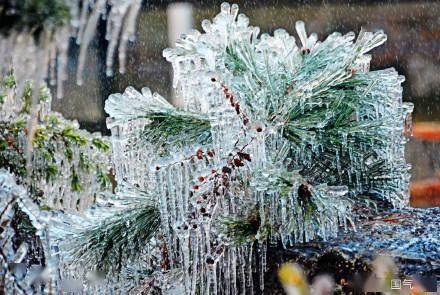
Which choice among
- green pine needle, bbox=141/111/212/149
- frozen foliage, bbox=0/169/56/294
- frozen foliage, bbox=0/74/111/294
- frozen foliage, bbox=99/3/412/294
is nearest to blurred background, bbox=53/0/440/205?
frozen foliage, bbox=0/74/111/294

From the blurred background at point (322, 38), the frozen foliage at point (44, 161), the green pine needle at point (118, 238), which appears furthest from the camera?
the blurred background at point (322, 38)

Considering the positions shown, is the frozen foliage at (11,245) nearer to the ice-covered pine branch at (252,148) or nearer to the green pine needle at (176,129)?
the ice-covered pine branch at (252,148)

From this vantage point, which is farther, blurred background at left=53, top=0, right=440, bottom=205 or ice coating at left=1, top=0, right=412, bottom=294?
blurred background at left=53, top=0, right=440, bottom=205

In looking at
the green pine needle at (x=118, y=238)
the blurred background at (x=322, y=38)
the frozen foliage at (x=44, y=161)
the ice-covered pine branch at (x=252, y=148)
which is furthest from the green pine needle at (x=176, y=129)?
the blurred background at (x=322, y=38)

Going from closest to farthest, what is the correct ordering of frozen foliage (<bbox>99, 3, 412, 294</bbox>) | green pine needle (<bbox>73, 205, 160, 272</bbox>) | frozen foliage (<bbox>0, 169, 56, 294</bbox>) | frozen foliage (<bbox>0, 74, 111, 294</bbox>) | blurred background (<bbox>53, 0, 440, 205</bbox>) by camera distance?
frozen foliage (<bbox>0, 169, 56, 294</bbox>), frozen foliage (<bbox>99, 3, 412, 294</bbox>), green pine needle (<bbox>73, 205, 160, 272</bbox>), frozen foliage (<bbox>0, 74, 111, 294</bbox>), blurred background (<bbox>53, 0, 440, 205</bbox>)

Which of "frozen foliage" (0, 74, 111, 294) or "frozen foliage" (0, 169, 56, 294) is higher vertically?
"frozen foliage" (0, 74, 111, 294)

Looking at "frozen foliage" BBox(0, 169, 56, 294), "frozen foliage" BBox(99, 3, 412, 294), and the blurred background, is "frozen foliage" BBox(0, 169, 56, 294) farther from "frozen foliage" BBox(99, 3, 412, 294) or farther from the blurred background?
the blurred background

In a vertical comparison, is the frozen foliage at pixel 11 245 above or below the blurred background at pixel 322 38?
below

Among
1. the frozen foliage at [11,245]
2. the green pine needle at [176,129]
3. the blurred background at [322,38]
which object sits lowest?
the frozen foliage at [11,245]
